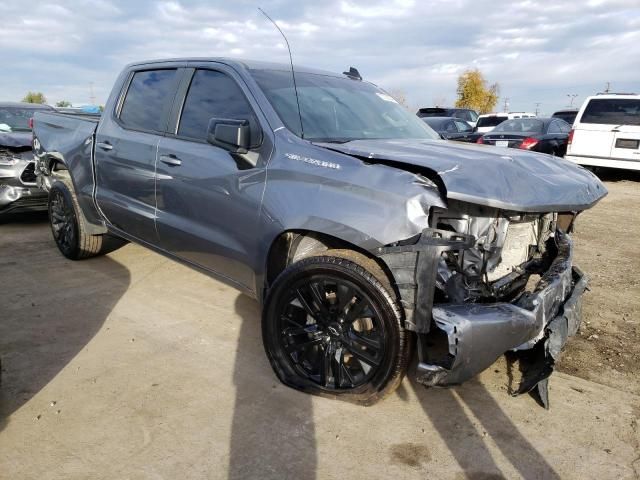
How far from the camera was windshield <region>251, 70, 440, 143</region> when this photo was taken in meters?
3.27

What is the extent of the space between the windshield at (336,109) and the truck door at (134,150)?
3.25 ft

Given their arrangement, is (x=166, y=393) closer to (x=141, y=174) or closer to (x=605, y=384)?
(x=141, y=174)

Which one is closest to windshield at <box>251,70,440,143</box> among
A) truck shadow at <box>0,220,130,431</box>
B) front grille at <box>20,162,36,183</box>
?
truck shadow at <box>0,220,130,431</box>

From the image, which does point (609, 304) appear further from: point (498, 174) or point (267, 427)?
point (267, 427)

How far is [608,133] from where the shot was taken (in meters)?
11.0

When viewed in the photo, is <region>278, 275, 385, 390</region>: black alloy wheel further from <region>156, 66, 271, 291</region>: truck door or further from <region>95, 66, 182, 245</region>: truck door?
<region>95, 66, 182, 245</region>: truck door

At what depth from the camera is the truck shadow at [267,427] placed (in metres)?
2.39

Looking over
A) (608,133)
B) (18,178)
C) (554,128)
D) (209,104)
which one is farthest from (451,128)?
(209,104)

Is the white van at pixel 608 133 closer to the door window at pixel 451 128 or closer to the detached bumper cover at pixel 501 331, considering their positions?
the door window at pixel 451 128

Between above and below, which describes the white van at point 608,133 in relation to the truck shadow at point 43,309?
above

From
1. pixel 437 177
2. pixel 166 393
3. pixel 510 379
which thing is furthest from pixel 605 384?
pixel 166 393

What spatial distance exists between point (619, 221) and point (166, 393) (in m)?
7.19

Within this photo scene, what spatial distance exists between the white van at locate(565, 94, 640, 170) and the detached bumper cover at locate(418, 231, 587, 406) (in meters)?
9.60

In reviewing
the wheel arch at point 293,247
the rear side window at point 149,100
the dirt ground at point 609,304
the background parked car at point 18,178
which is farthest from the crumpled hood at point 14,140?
the dirt ground at point 609,304
